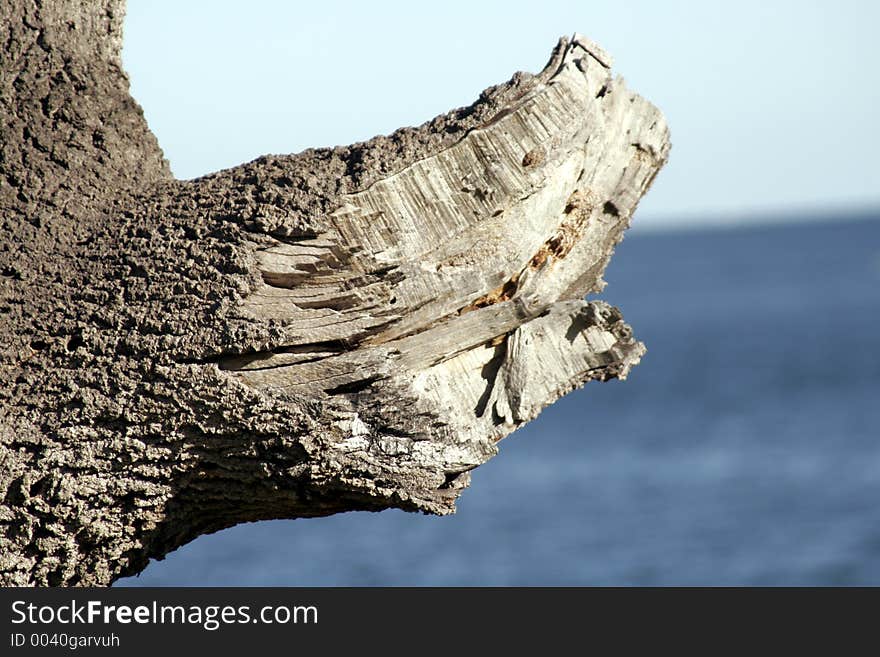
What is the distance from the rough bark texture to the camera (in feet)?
10.7

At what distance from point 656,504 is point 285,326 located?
26.1 meters

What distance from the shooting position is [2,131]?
3699 mm

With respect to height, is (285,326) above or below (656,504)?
below

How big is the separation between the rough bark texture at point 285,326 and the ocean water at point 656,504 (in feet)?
30.8

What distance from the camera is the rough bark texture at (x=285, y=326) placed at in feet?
10.7

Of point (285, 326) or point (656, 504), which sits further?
point (656, 504)

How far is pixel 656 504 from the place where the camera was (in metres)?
28.3

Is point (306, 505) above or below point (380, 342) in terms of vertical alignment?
below

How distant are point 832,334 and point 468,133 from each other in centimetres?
5762

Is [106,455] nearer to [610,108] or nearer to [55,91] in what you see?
[55,91]

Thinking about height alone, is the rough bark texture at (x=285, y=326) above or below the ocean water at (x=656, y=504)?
below

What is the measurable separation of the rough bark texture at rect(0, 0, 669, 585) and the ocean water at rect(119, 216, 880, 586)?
30.8 ft

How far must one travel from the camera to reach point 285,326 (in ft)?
10.6
